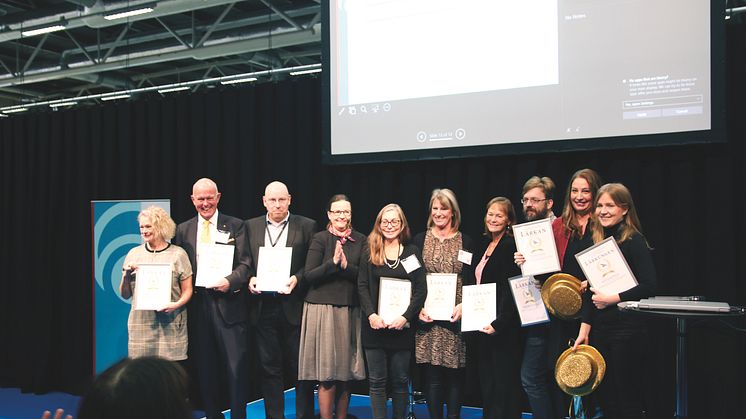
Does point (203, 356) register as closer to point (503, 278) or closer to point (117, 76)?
point (503, 278)

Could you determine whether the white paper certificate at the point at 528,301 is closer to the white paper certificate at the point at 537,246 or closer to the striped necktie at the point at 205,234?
the white paper certificate at the point at 537,246

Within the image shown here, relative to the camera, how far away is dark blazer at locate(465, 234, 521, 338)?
3875 millimetres

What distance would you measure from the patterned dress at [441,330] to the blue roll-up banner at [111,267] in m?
2.88

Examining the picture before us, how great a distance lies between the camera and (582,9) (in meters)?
4.15

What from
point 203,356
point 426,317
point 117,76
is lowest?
point 203,356

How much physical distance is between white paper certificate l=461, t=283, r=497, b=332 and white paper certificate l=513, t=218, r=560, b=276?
0.86 feet

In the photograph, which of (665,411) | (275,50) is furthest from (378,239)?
(275,50)

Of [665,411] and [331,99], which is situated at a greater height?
[331,99]

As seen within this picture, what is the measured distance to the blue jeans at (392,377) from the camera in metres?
4.02

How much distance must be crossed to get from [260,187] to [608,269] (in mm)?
3269

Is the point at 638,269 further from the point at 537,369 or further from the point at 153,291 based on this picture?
the point at 153,291

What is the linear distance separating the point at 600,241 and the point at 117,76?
9815 millimetres

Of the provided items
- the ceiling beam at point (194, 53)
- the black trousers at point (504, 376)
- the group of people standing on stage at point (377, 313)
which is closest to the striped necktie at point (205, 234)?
the group of people standing on stage at point (377, 313)

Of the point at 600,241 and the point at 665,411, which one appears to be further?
the point at 665,411
